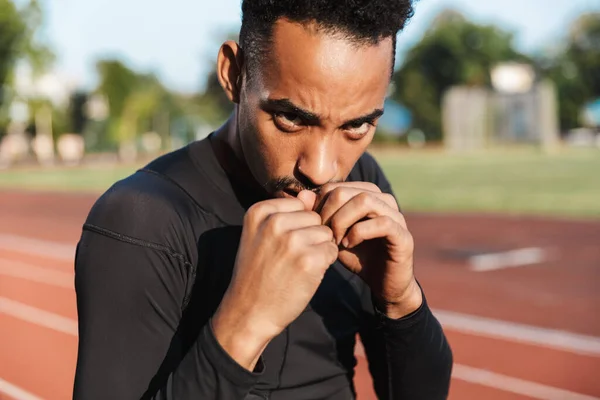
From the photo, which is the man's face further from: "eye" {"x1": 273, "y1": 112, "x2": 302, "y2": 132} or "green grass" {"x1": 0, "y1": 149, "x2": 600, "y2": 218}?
"green grass" {"x1": 0, "y1": 149, "x2": 600, "y2": 218}

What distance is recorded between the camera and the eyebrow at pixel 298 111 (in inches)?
61.8

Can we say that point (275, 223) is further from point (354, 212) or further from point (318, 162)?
point (318, 162)

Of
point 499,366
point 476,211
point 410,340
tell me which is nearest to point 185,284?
point 410,340

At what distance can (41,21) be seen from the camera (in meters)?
57.3

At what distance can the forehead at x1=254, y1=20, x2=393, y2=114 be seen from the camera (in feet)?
5.05

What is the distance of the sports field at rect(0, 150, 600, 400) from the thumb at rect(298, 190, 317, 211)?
4114mm

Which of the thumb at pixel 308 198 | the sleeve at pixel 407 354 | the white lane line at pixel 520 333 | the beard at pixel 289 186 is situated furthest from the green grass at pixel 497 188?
the thumb at pixel 308 198

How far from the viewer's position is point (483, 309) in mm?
7668

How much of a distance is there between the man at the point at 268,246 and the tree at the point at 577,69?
246ft

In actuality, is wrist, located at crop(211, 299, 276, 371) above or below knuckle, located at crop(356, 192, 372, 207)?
below

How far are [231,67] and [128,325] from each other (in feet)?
2.16

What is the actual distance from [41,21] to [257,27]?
6014 centimetres

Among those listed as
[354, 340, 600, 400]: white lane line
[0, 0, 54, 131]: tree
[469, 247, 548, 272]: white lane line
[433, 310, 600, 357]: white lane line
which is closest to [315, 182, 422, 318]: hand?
[354, 340, 600, 400]: white lane line

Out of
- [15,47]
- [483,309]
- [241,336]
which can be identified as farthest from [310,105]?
[15,47]
